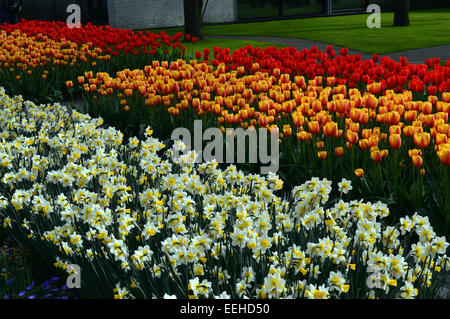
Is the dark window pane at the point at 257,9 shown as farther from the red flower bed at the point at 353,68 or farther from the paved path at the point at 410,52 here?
the red flower bed at the point at 353,68

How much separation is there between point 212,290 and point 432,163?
8.77 ft

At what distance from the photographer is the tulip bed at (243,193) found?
269 cm

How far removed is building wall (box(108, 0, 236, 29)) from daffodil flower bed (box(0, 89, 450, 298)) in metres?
22.4

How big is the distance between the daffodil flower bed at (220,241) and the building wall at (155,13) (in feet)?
73.6

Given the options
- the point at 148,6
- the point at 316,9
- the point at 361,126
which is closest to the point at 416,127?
the point at 361,126

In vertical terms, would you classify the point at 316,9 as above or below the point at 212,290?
above

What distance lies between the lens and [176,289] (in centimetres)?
270

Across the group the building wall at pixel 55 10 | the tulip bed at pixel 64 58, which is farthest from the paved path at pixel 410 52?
the building wall at pixel 55 10

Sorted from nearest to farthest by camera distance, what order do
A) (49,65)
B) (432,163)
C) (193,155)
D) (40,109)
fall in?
(193,155) < (432,163) < (40,109) < (49,65)

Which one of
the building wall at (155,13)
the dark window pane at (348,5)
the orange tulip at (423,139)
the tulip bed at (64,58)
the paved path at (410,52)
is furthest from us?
the dark window pane at (348,5)

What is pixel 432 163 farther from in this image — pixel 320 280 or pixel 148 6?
pixel 148 6
